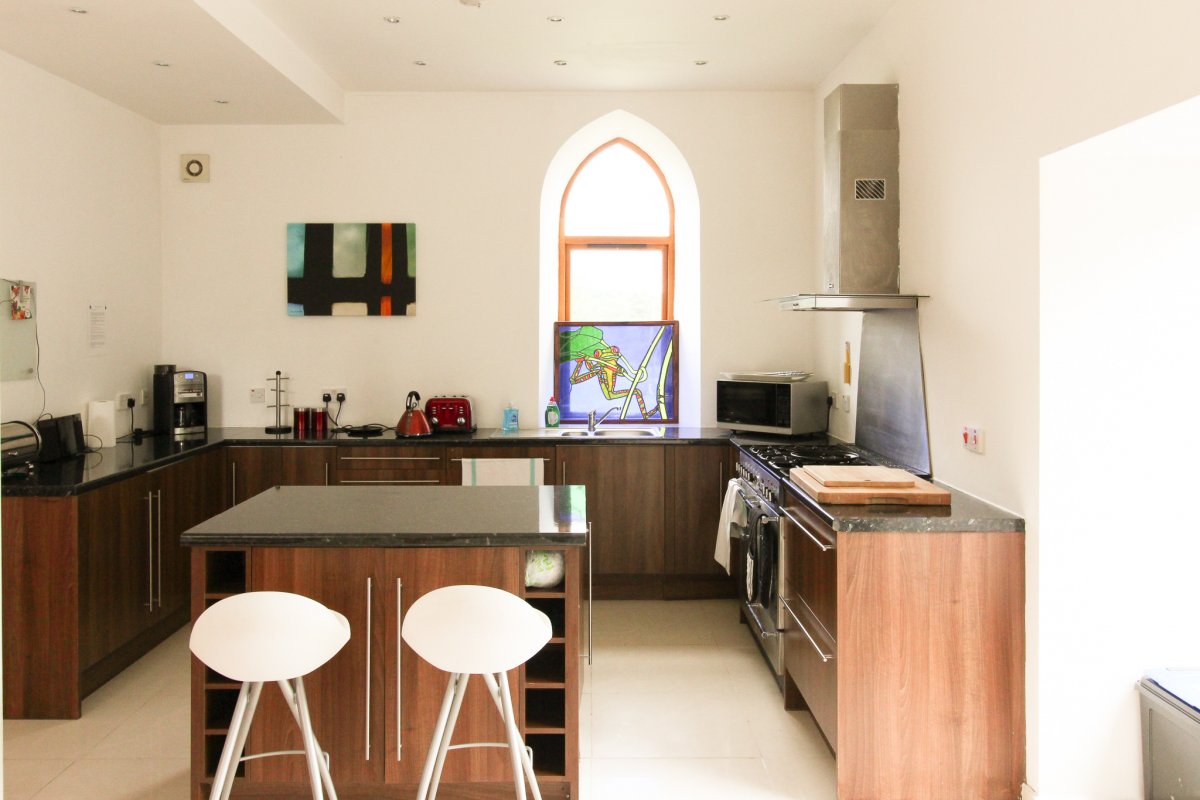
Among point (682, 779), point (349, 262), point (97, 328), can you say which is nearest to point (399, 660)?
point (682, 779)

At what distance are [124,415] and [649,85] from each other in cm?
346

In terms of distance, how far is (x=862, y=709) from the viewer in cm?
290

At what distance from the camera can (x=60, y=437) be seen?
4293 mm

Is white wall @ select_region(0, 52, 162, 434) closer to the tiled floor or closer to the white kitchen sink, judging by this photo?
the tiled floor

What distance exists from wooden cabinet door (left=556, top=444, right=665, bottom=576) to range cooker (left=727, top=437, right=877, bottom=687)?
559 millimetres

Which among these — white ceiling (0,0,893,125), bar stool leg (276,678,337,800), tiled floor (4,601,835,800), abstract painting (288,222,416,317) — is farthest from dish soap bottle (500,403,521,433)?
bar stool leg (276,678,337,800)

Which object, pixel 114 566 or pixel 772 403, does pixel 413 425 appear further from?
pixel 772 403

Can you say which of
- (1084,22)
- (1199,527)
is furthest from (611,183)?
(1199,527)

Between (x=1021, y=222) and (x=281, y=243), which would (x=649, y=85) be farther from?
(x=1021, y=222)

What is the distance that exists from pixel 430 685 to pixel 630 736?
1.00 m

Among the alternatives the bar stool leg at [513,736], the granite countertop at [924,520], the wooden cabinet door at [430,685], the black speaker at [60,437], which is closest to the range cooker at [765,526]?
the granite countertop at [924,520]

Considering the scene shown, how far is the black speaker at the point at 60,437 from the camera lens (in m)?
4.22

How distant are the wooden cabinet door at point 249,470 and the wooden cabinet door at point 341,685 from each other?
2.49m

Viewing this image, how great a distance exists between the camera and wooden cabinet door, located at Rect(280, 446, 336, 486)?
16.8 feet
